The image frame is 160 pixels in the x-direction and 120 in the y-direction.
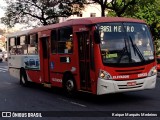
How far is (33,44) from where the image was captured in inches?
669

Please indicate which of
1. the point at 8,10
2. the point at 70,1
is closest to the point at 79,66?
the point at 70,1

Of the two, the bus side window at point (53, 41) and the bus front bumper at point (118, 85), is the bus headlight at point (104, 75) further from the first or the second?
the bus side window at point (53, 41)

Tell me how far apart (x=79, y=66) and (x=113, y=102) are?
1608 millimetres

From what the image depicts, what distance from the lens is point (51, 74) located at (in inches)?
582

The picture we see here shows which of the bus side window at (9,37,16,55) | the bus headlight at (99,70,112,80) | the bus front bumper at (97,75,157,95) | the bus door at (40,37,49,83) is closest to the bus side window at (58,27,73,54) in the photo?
the bus door at (40,37,49,83)

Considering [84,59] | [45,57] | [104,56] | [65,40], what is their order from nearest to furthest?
1. [104,56]
2. [84,59]
3. [65,40]
4. [45,57]

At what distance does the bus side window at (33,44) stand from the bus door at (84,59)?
4466mm

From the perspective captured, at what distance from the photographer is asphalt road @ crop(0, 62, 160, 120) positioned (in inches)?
390

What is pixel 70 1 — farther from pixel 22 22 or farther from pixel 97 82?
pixel 97 82

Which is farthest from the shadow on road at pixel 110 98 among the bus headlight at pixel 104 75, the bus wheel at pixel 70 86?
the bus headlight at pixel 104 75

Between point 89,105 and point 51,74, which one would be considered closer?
point 89,105

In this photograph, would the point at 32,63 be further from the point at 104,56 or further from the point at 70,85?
the point at 104,56

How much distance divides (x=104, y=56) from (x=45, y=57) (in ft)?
15.2

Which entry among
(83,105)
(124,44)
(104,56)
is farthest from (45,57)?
(124,44)
